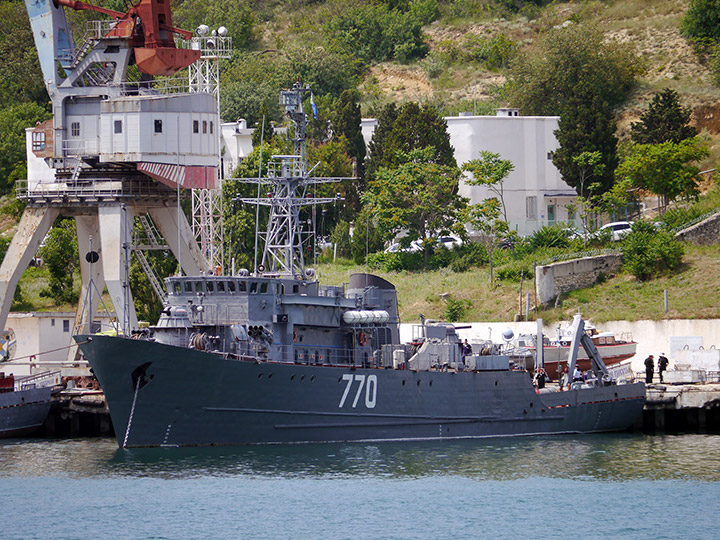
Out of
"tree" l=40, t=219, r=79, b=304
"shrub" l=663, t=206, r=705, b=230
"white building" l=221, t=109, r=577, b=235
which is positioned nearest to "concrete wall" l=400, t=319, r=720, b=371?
"shrub" l=663, t=206, r=705, b=230

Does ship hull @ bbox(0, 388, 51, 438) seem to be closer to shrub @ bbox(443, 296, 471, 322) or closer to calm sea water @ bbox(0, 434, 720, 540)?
calm sea water @ bbox(0, 434, 720, 540)

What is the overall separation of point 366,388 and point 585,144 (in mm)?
36478

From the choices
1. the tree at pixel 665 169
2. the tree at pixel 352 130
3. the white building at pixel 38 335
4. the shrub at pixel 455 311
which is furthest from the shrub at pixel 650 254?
the white building at pixel 38 335

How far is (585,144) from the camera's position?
7512cm

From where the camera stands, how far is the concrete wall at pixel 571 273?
6238cm

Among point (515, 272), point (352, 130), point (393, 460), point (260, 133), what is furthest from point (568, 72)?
point (393, 460)

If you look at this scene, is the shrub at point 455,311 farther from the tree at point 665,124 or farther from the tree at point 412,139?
the tree at point 665,124

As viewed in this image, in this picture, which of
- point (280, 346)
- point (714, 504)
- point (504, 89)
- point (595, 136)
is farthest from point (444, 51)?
point (714, 504)

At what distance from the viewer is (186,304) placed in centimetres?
4234

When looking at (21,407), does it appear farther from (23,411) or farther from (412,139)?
(412,139)

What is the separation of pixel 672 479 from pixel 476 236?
3810 centimetres

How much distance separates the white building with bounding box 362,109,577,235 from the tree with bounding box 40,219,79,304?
24534mm

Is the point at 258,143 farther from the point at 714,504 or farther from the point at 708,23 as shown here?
the point at 714,504

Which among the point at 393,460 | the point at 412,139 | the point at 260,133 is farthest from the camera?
the point at 260,133
